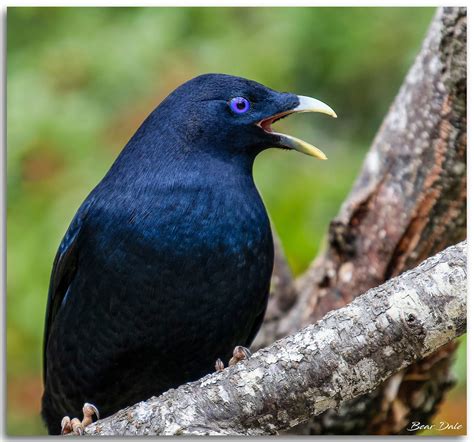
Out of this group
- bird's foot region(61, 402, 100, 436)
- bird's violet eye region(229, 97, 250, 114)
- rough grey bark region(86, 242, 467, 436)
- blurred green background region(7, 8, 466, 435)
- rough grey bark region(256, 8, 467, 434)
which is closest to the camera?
rough grey bark region(86, 242, 467, 436)

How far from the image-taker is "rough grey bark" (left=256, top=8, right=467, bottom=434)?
292 cm

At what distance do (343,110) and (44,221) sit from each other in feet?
4.16

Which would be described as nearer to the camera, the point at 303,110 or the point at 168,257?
the point at 168,257

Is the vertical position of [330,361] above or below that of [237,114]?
below

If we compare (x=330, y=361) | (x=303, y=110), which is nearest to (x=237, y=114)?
(x=303, y=110)

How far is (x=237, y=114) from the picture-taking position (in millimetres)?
2600

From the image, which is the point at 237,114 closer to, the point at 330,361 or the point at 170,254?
the point at 170,254

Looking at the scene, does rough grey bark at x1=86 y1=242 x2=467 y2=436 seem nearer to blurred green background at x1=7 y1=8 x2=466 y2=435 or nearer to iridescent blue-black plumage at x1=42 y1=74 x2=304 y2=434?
iridescent blue-black plumage at x1=42 y1=74 x2=304 y2=434

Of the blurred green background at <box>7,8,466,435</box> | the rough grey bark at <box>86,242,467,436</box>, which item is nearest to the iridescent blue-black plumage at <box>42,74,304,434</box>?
the rough grey bark at <box>86,242,467,436</box>

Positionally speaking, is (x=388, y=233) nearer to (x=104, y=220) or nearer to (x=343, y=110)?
(x=343, y=110)

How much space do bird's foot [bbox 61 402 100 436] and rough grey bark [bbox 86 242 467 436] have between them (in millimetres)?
337

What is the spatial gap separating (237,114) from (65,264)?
705 mm

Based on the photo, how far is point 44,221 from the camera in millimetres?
3268
